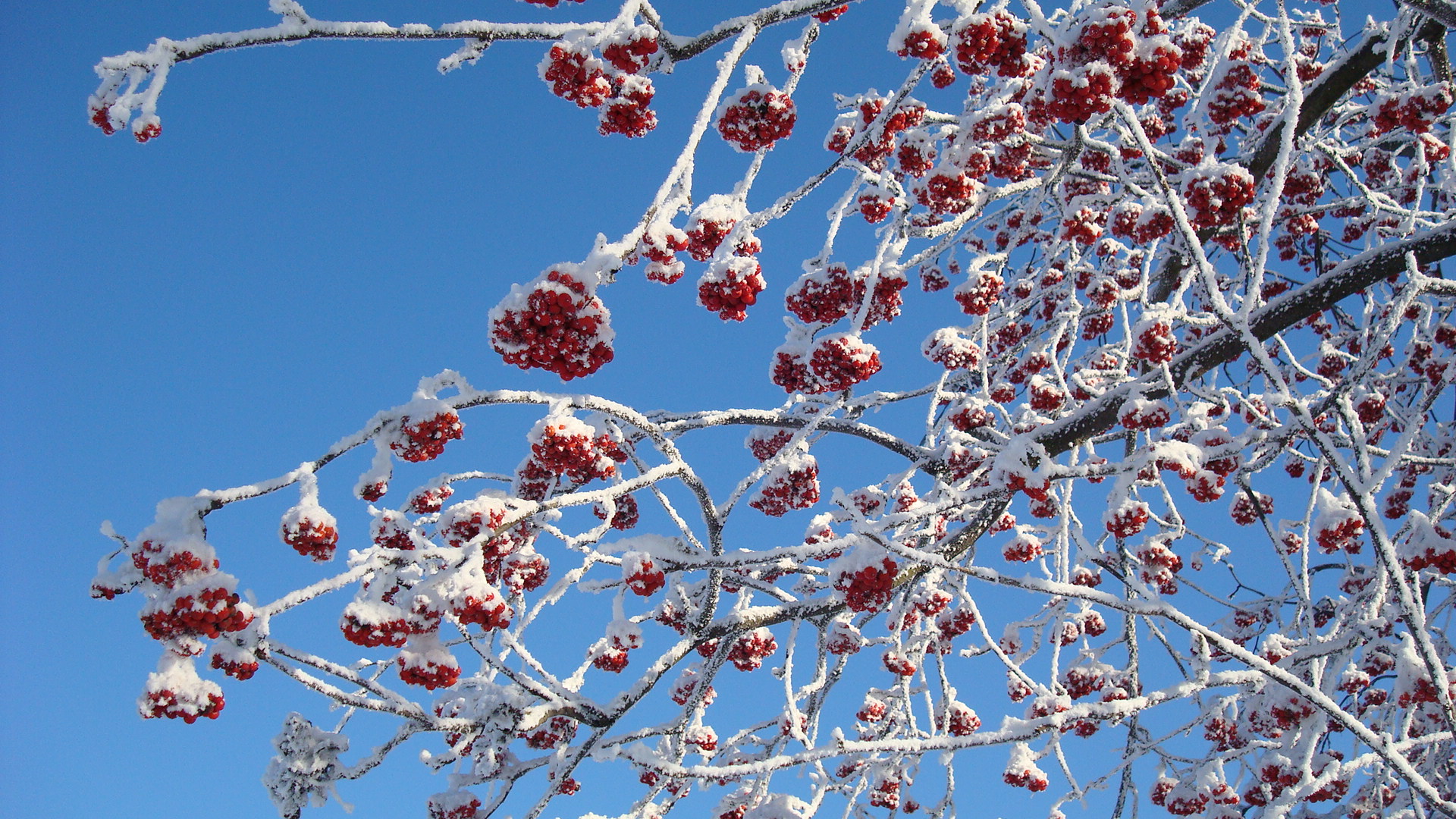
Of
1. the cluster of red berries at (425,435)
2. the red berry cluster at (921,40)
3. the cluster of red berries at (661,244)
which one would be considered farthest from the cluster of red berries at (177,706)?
the red berry cluster at (921,40)

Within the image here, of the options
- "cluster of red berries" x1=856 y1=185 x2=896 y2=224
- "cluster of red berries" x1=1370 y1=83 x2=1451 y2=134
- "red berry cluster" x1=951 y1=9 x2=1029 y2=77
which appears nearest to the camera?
"red berry cluster" x1=951 y1=9 x2=1029 y2=77

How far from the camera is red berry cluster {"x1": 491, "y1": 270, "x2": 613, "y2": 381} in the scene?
1933mm

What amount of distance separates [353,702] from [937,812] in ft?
11.6

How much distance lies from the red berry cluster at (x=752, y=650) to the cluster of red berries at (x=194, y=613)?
2887 mm

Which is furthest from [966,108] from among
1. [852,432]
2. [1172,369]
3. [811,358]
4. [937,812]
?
[937,812]

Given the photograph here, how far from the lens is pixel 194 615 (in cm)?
200

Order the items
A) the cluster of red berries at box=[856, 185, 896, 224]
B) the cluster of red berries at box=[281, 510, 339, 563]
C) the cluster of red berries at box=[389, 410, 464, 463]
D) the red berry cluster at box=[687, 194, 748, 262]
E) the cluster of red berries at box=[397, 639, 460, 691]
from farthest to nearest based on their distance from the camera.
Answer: the cluster of red berries at box=[856, 185, 896, 224] → the red berry cluster at box=[687, 194, 748, 262] → the cluster of red berries at box=[397, 639, 460, 691] → the cluster of red berries at box=[389, 410, 464, 463] → the cluster of red berries at box=[281, 510, 339, 563]

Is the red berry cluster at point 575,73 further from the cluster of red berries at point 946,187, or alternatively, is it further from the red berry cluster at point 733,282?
the cluster of red berries at point 946,187

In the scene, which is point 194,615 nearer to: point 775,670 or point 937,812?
point 775,670

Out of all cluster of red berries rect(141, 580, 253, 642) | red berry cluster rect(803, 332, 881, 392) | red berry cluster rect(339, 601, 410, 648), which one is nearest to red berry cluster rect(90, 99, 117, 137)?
cluster of red berries rect(141, 580, 253, 642)

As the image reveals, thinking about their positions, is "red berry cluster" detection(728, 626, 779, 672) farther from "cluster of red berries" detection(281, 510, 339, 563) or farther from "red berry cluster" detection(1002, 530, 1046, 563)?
"cluster of red berries" detection(281, 510, 339, 563)

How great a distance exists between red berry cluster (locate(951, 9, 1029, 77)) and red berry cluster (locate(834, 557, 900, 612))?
169 centimetres

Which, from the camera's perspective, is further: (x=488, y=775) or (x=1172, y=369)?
(x=1172, y=369)

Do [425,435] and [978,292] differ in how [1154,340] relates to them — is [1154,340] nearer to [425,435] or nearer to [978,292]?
[978,292]
